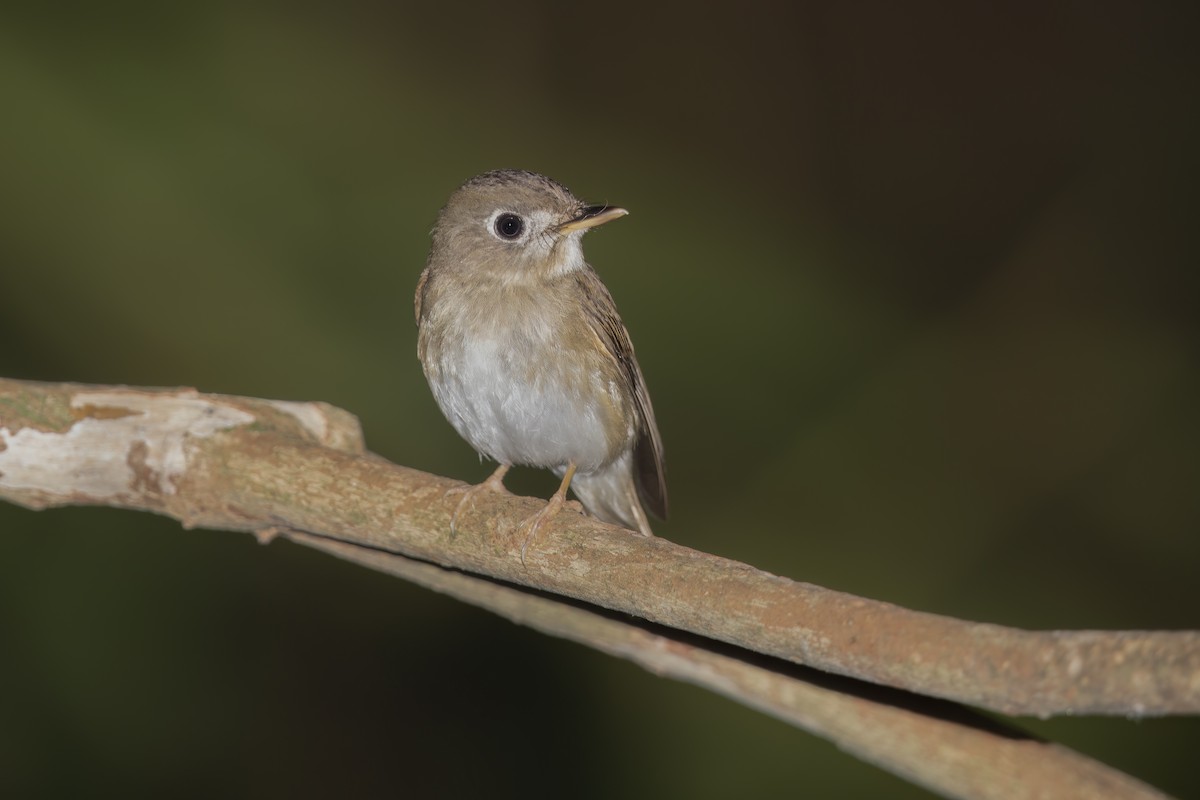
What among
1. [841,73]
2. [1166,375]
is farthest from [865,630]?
[841,73]

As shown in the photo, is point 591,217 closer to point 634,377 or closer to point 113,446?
point 634,377

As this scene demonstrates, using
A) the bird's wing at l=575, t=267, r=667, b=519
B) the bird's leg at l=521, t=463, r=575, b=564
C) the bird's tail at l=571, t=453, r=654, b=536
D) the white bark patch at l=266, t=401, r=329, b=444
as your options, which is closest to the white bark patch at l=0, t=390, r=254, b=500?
the white bark patch at l=266, t=401, r=329, b=444

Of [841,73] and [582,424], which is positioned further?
[841,73]

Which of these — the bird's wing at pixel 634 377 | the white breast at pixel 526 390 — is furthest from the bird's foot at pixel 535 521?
the bird's wing at pixel 634 377

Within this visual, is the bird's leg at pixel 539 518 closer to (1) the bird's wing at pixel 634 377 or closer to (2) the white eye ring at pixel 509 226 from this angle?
(1) the bird's wing at pixel 634 377

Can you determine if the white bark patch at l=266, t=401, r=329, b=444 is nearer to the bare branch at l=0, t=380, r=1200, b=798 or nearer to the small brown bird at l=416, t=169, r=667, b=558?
the bare branch at l=0, t=380, r=1200, b=798

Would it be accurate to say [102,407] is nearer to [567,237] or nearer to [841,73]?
[567,237]

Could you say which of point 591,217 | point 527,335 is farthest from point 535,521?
point 591,217
